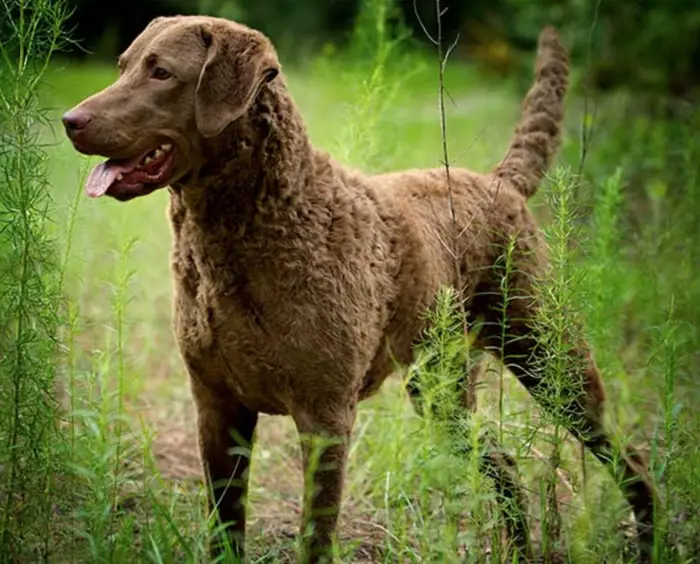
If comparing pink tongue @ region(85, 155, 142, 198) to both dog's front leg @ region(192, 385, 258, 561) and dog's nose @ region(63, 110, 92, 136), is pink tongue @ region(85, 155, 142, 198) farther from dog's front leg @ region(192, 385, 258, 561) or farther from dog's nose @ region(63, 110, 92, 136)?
dog's front leg @ region(192, 385, 258, 561)

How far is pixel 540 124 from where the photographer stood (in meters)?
4.85

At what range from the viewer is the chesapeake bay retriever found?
3.54 meters

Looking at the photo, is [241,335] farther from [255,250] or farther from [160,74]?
[160,74]

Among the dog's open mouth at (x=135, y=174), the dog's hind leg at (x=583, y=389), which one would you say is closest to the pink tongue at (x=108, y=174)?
the dog's open mouth at (x=135, y=174)

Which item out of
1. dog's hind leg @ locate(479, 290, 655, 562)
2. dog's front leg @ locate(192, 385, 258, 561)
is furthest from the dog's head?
dog's hind leg @ locate(479, 290, 655, 562)

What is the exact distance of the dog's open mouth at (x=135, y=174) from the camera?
11.5ft

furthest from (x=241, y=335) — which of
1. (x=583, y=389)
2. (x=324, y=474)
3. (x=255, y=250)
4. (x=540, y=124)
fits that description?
(x=540, y=124)

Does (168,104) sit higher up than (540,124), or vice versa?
(540,124)

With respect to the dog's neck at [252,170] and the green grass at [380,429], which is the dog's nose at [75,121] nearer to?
the green grass at [380,429]

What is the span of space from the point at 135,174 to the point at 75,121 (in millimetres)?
255

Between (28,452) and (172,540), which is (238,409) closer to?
(172,540)

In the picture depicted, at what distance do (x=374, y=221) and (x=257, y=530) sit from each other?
4.67ft

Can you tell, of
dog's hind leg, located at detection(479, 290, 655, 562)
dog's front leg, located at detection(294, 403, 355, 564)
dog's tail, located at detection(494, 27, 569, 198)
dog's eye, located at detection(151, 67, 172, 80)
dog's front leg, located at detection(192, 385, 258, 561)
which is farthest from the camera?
dog's tail, located at detection(494, 27, 569, 198)

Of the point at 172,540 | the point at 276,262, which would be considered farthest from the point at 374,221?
the point at 172,540
